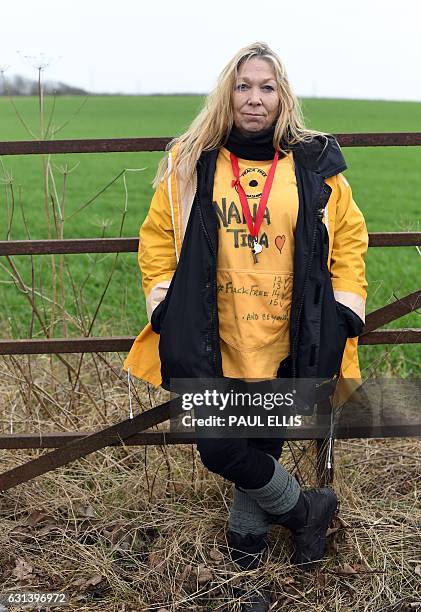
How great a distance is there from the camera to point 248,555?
10.3 ft

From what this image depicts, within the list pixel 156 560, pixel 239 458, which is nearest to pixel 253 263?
pixel 239 458

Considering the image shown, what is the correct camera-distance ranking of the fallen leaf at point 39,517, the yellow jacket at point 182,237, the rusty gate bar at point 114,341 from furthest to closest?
the fallen leaf at point 39,517, the rusty gate bar at point 114,341, the yellow jacket at point 182,237

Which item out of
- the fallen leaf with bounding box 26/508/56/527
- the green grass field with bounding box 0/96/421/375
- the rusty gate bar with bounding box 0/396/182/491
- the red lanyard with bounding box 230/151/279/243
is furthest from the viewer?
the green grass field with bounding box 0/96/421/375

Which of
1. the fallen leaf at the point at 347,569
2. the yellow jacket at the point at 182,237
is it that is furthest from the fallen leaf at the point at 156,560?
the yellow jacket at the point at 182,237

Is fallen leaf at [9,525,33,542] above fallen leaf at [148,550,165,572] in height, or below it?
below

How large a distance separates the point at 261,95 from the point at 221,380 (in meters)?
1.01

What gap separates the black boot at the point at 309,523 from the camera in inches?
122

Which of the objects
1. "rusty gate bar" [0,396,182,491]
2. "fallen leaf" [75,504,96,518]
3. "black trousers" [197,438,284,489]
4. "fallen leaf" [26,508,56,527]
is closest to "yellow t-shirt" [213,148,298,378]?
"black trousers" [197,438,284,489]

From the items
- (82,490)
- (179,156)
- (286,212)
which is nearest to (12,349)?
(82,490)

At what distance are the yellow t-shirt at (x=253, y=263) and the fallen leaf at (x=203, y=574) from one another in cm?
85

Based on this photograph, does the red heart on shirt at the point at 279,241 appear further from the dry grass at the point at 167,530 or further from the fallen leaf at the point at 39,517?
the fallen leaf at the point at 39,517

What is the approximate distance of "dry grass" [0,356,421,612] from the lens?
305 cm

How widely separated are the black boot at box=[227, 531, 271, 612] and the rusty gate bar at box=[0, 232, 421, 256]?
1213 millimetres

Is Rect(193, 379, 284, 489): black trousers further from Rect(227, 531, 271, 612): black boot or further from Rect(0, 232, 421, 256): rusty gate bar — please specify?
Rect(0, 232, 421, 256): rusty gate bar
